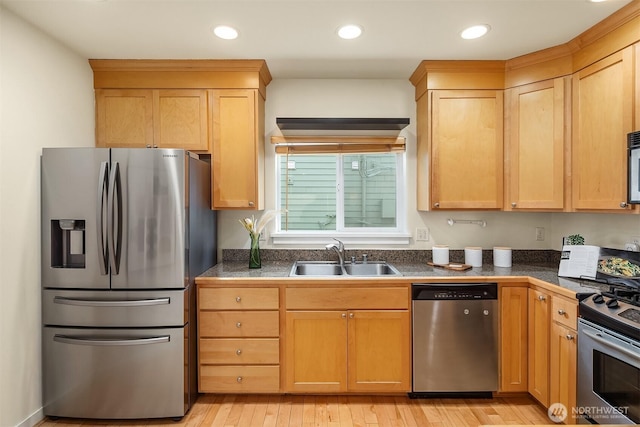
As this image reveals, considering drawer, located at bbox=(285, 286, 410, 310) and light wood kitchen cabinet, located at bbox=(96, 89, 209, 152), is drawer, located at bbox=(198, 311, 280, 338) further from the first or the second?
light wood kitchen cabinet, located at bbox=(96, 89, 209, 152)

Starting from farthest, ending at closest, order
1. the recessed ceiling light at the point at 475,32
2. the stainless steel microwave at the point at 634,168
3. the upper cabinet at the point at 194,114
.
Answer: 1. the upper cabinet at the point at 194,114
2. the recessed ceiling light at the point at 475,32
3. the stainless steel microwave at the point at 634,168

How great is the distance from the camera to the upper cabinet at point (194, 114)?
2557mm

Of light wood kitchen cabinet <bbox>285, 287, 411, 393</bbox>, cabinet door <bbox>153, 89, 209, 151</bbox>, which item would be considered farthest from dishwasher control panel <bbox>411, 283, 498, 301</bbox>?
cabinet door <bbox>153, 89, 209, 151</bbox>

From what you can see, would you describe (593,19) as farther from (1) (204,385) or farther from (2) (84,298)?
(2) (84,298)

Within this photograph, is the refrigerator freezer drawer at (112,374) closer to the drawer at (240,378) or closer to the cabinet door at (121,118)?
the drawer at (240,378)

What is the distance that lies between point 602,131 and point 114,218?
300 centimetres

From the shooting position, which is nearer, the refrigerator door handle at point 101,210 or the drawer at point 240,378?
the refrigerator door handle at point 101,210

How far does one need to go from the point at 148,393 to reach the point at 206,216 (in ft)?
3.90

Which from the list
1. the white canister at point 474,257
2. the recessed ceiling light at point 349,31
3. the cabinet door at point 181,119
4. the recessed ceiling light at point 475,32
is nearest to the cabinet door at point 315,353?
the white canister at point 474,257

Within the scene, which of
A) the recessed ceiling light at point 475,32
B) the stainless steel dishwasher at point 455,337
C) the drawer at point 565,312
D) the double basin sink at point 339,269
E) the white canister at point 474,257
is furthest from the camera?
the double basin sink at point 339,269

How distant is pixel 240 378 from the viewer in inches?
90.6

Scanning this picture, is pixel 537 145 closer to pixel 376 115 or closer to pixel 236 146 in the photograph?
pixel 376 115

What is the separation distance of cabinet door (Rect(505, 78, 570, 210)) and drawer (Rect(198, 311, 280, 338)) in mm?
1931

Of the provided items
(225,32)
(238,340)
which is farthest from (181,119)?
(238,340)
